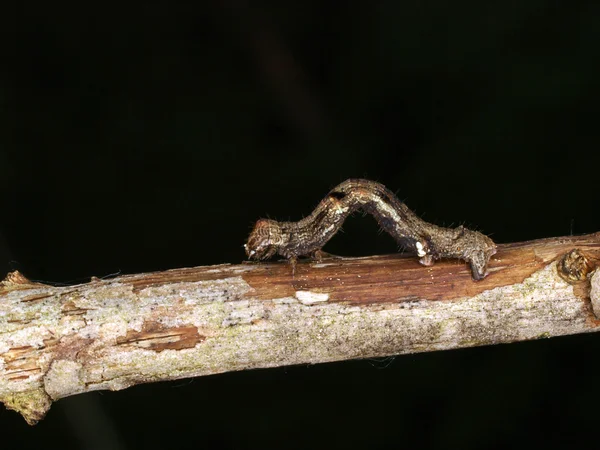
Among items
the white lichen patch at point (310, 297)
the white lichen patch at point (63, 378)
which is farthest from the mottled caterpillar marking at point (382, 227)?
the white lichen patch at point (63, 378)

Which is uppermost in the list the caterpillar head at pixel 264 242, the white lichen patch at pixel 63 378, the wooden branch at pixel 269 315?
the caterpillar head at pixel 264 242

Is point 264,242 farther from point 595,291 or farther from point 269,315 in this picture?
point 595,291

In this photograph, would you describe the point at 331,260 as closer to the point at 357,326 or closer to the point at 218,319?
the point at 357,326

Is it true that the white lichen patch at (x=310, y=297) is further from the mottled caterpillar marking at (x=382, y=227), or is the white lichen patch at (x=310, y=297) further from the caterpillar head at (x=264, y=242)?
the caterpillar head at (x=264, y=242)

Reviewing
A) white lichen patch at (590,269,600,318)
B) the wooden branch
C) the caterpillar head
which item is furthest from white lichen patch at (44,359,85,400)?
white lichen patch at (590,269,600,318)

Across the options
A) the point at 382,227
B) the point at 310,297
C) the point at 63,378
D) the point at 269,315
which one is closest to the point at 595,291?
the point at 382,227
